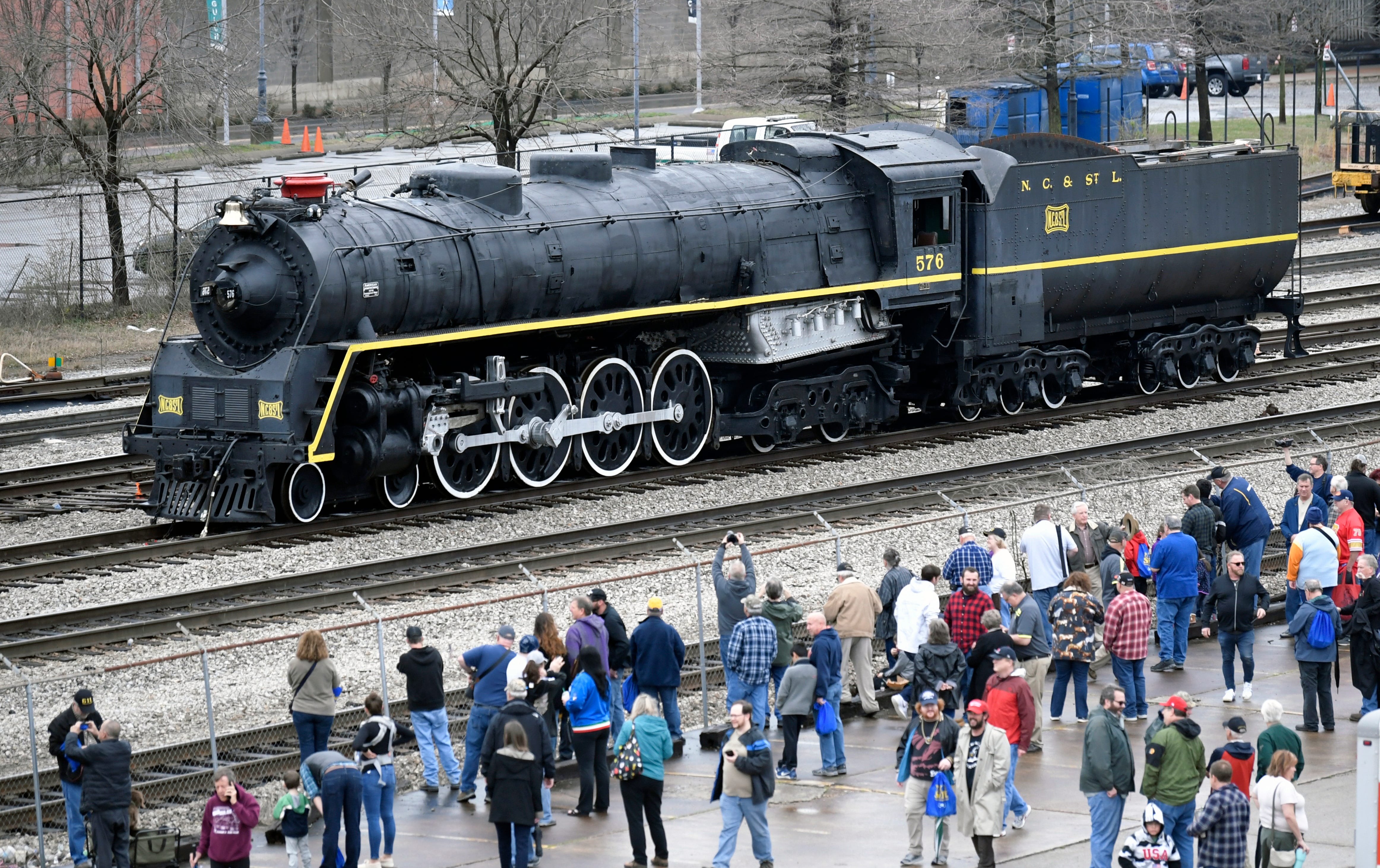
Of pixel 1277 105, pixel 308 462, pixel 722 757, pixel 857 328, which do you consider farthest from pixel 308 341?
pixel 1277 105

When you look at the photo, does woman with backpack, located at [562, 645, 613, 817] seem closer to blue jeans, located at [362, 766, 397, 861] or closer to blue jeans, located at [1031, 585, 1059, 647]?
blue jeans, located at [362, 766, 397, 861]

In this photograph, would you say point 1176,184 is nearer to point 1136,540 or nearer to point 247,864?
point 1136,540

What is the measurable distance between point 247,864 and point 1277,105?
2345 inches

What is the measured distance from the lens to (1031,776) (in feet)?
44.0

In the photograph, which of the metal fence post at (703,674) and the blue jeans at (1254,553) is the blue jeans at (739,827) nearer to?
the metal fence post at (703,674)

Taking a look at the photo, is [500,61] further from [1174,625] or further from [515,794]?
[515,794]

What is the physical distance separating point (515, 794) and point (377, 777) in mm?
1070

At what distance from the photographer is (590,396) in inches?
897

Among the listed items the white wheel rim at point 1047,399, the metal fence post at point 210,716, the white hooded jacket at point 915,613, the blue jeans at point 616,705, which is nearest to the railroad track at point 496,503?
the white wheel rim at point 1047,399

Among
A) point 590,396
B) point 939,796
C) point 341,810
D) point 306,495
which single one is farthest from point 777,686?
point 590,396

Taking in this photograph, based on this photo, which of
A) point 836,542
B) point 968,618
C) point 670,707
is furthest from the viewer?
point 836,542

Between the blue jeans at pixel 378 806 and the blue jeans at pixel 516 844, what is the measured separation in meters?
0.88

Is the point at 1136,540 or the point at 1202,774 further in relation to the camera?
the point at 1136,540

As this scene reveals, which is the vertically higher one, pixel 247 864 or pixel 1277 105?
pixel 1277 105
